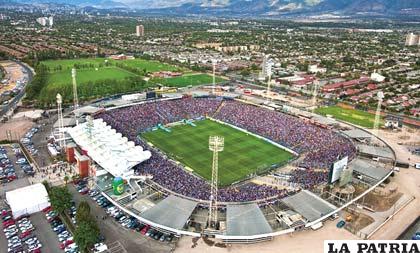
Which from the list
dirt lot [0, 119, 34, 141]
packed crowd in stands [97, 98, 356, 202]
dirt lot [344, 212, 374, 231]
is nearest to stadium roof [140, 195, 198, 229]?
packed crowd in stands [97, 98, 356, 202]

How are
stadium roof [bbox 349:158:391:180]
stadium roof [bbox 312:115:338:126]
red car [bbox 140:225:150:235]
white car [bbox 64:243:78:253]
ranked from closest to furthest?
white car [bbox 64:243:78:253]
red car [bbox 140:225:150:235]
stadium roof [bbox 349:158:391:180]
stadium roof [bbox 312:115:338:126]

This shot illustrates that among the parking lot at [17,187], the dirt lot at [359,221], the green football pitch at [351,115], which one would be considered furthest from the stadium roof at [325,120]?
the parking lot at [17,187]

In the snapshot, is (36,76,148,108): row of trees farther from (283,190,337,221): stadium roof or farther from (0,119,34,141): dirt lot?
(283,190,337,221): stadium roof

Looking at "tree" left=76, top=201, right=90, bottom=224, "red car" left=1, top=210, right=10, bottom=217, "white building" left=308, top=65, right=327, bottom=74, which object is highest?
"white building" left=308, top=65, right=327, bottom=74

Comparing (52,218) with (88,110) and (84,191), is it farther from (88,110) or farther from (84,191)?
(88,110)

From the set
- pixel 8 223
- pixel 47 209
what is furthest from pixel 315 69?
pixel 8 223

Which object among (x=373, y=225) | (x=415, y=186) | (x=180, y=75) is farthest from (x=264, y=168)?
(x=180, y=75)
